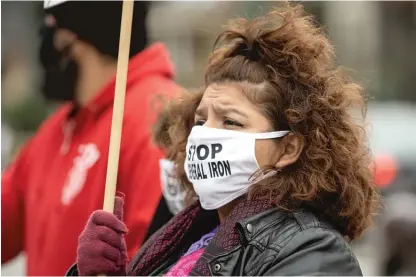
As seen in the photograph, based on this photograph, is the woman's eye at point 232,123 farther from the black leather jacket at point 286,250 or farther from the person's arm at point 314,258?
the person's arm at point 314,258

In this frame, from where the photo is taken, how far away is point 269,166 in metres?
2.44

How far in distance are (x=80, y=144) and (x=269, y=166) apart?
129 centimetres

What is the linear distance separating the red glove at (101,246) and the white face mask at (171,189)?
642 mm

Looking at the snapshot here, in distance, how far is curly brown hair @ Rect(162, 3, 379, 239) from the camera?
244cm

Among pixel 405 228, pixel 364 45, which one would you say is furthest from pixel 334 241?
pixel 364 45

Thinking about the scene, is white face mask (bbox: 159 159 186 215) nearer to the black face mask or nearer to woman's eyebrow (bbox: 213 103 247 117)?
woman's eyebrow (bbox: 213 103 247 117)

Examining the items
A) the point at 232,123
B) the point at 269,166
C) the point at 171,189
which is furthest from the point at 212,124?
the point at 171,189

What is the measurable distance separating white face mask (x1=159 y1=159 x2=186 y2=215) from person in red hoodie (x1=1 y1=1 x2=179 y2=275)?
12 cm

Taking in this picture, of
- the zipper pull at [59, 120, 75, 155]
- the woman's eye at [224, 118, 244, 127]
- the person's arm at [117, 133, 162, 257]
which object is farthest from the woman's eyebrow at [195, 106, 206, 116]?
the zipper pull at [59, 120, 75, 155]

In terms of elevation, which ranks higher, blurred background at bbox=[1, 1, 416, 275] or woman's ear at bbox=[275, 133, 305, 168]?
woman's ear at bbox=[275, 133, 305, 168]

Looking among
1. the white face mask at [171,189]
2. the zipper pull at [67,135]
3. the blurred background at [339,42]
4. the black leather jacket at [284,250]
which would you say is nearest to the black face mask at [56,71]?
the zipper pull at [67,135]

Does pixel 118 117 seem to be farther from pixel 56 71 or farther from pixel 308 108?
pixel 56 71

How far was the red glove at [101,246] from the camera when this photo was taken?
2336 mm

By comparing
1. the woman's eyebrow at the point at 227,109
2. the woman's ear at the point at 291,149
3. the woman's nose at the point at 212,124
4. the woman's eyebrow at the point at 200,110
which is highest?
the woman's eyebrow at the point at 227,109
